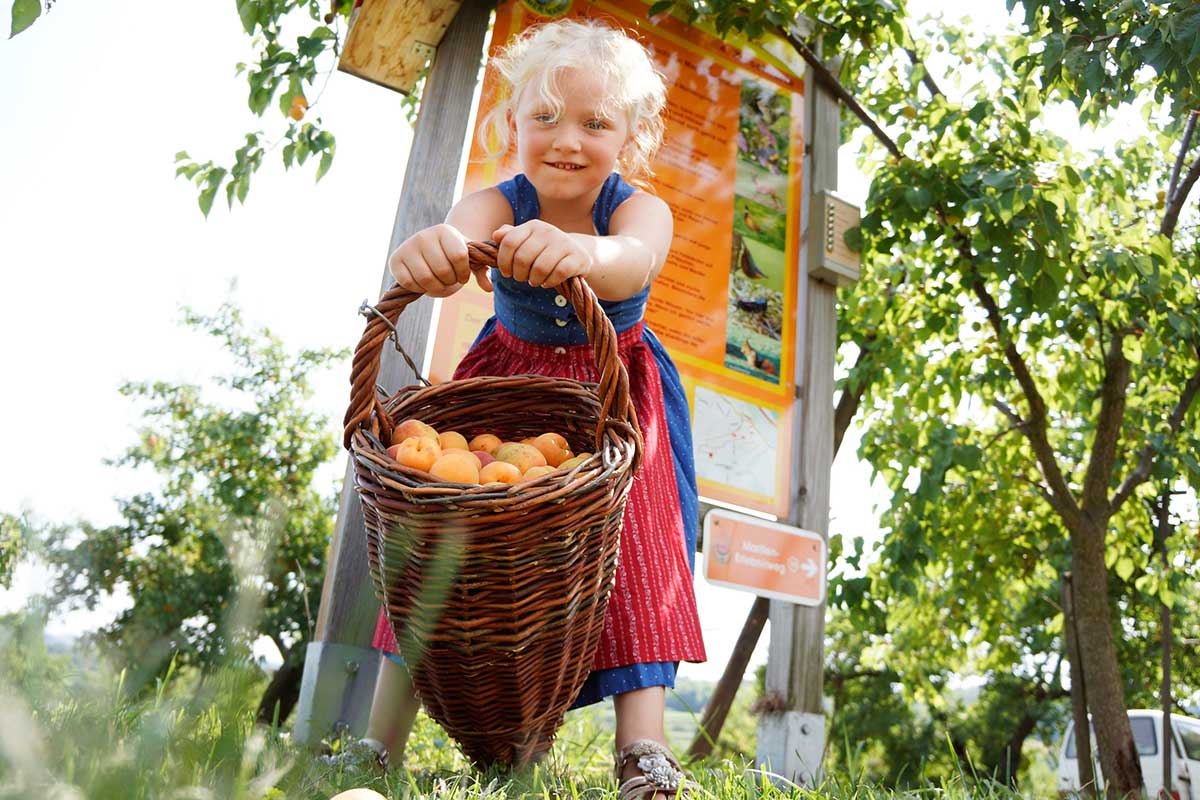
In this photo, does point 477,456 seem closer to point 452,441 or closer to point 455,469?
point 452,441

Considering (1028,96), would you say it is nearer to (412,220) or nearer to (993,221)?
(993,221)

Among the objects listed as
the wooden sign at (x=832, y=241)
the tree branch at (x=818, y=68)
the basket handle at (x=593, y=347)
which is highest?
the tree branch at (x=818, y=68)

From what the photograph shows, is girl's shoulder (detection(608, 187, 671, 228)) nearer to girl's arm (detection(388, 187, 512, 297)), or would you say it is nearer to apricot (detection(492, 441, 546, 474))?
girl's arm (detection(388, 187, 512, 297))

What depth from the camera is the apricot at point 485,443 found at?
1627 mm

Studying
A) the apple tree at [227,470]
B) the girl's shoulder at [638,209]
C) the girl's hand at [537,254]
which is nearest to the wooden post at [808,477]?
the girl's shoulder at [638,209]

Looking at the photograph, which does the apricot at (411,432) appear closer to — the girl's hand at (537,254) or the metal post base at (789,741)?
the girl's hand at (537,254)

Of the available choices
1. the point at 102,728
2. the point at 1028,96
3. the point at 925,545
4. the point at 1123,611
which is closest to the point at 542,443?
the point at 102,728

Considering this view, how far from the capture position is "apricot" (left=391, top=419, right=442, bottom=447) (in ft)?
5.09

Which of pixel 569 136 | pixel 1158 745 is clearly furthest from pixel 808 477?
pixel 1158 745

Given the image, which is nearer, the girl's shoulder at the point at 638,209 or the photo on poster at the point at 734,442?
the girl's shoulder at the point at 638,209

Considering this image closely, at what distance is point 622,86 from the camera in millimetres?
1989

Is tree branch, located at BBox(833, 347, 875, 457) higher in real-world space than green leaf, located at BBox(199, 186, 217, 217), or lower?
higher

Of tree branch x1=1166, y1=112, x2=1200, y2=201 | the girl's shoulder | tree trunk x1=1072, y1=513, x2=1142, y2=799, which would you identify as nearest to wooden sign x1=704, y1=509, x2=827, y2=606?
the girl's shoulder

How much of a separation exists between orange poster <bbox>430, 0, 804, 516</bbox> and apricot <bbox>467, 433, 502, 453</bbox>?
4.74 feet
